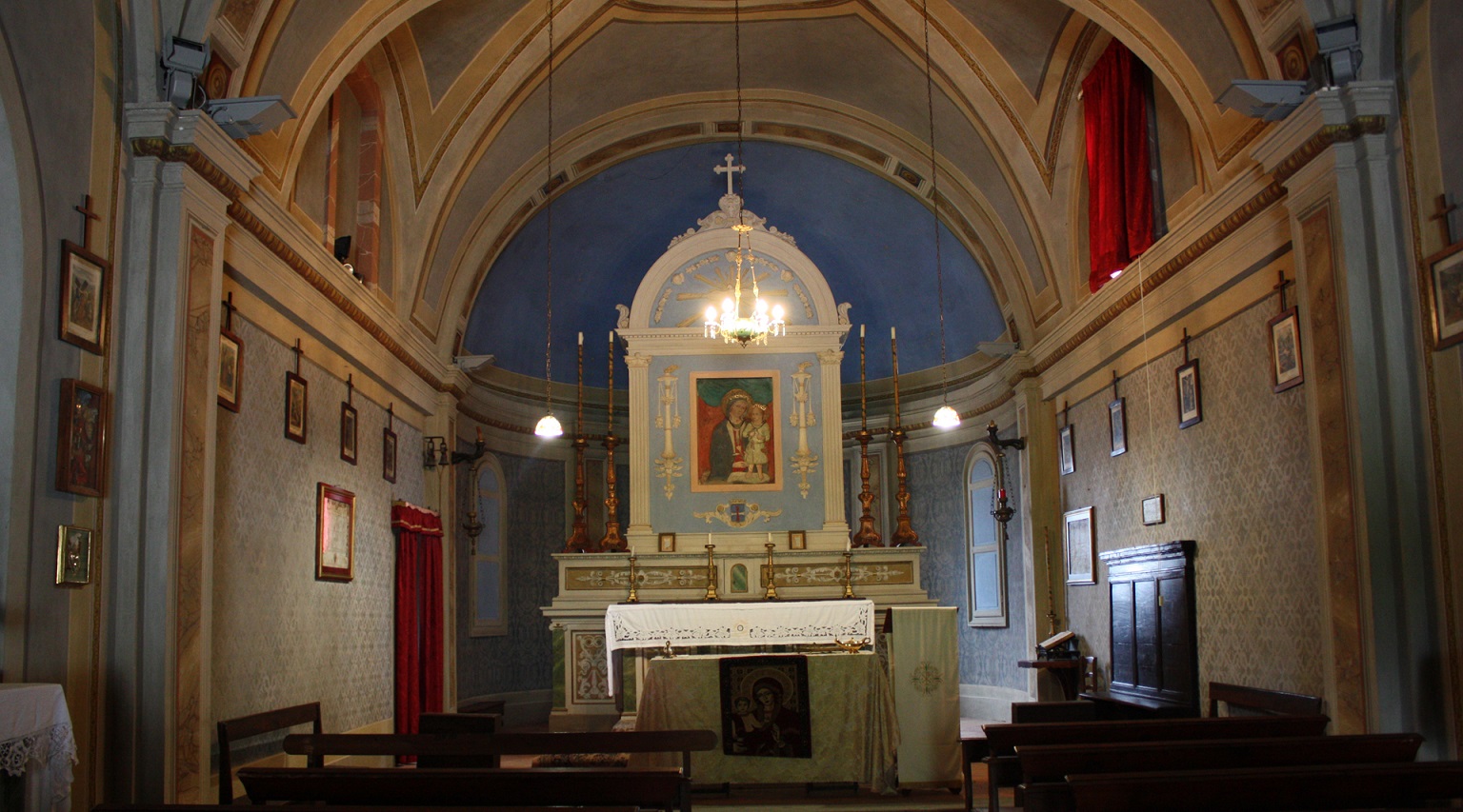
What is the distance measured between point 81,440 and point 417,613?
19.6 ft

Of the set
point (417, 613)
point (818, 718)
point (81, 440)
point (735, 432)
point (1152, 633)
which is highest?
point (735, 432)

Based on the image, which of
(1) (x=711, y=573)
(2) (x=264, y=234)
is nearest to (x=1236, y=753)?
(2) (x=264, y=234)

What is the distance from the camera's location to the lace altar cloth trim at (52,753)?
481cm

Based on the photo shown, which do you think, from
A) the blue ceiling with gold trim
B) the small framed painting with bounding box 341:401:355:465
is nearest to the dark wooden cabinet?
the blue ceiling with gold trim

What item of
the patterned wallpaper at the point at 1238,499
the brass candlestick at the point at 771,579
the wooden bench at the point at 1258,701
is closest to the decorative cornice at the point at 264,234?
the brass candlestick at the point at 771,579

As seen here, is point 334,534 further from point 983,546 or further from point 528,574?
point 983,546

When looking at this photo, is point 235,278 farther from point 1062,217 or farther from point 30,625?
point 1062,217

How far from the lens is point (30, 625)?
558 centimetres

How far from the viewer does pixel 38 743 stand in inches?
195

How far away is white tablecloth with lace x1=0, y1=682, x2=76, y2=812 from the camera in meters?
4.73

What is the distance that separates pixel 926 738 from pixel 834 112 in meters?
7.72

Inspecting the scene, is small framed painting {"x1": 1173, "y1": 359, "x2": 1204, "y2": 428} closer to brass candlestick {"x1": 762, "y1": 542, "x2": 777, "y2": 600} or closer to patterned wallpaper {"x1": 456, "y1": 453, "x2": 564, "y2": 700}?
brass candlestick {"x1": 762, "y1": 542, "x2": 777, "y2": 600}

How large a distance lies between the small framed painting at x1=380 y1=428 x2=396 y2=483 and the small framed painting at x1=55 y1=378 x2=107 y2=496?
467 centimetres

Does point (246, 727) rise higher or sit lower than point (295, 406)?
lower
